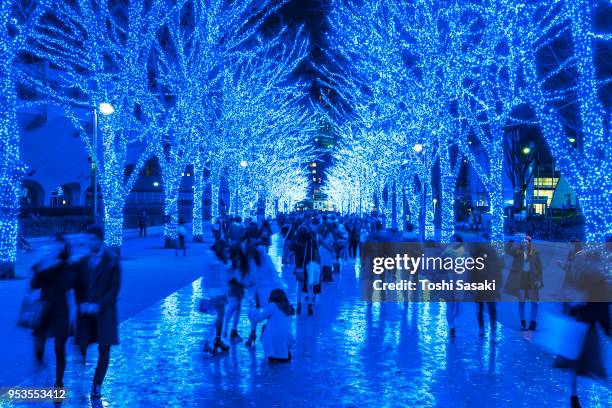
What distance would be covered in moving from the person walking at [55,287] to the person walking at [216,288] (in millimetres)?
2458

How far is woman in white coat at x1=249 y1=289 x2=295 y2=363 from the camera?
29.7 ft

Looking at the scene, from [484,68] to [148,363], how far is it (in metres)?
13.8

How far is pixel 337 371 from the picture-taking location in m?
8.55

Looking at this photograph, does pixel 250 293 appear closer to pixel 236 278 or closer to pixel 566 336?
pixel 236 278

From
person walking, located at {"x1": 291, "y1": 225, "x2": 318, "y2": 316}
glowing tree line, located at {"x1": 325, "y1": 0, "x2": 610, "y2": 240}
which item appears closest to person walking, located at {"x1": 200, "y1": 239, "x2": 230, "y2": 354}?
person walking, located at {"x1": 291, "y1": 225, "x2": 318, "y2": 316}

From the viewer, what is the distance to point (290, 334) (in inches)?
362

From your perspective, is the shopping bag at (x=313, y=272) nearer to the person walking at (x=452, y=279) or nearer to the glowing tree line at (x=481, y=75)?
the person walking at (x=452, y=279)

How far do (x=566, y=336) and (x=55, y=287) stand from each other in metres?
5.16

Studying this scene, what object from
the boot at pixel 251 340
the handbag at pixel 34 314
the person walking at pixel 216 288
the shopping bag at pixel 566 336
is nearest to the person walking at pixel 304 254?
the boot at pixel 251 340

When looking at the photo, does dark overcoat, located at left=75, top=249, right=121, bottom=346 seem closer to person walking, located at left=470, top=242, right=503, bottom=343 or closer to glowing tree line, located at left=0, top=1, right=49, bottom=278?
person walking, located at left=470, top=242, right=503, bottom=343

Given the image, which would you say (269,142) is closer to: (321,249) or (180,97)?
(180,97)

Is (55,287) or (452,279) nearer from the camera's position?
(55,287)

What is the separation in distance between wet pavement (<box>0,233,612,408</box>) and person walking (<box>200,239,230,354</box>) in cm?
25

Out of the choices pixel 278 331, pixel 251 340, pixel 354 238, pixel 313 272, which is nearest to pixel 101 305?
pixel 278 331
